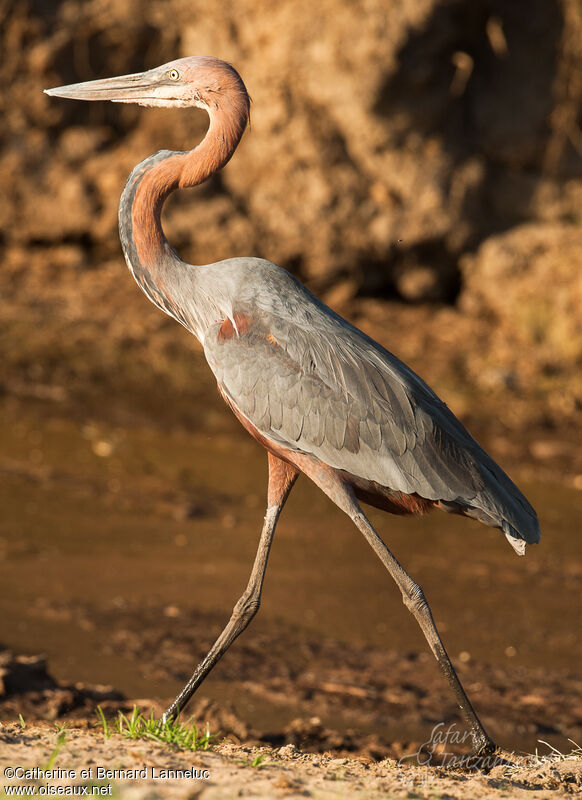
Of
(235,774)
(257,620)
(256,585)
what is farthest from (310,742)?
(257,620)

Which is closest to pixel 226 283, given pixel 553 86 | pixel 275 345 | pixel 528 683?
pixel 275 345

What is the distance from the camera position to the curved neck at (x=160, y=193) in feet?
14.7

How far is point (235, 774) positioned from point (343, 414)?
151cm

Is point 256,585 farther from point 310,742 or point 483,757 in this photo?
point 483,757

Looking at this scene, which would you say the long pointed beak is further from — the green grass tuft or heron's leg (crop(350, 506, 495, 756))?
the green grass tuft

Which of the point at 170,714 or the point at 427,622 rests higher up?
the point at 427,622

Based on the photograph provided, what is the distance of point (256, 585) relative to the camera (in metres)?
4.39

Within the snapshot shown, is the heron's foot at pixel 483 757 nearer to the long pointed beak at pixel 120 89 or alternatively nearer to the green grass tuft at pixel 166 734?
the green grass tuft at pixel 166 734

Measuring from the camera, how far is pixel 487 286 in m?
12.3

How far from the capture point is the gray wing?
4.19 m

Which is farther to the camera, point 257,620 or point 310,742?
point 257,620

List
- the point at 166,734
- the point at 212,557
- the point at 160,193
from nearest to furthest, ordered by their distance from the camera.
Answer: the point at 166,734, the point at 160,193, the point at 212,557

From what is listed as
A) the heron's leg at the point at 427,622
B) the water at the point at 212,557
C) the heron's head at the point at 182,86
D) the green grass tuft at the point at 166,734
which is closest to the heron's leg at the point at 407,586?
the heron's leg at the point at 427,622

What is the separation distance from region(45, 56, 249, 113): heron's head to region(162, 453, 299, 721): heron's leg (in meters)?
1.58
